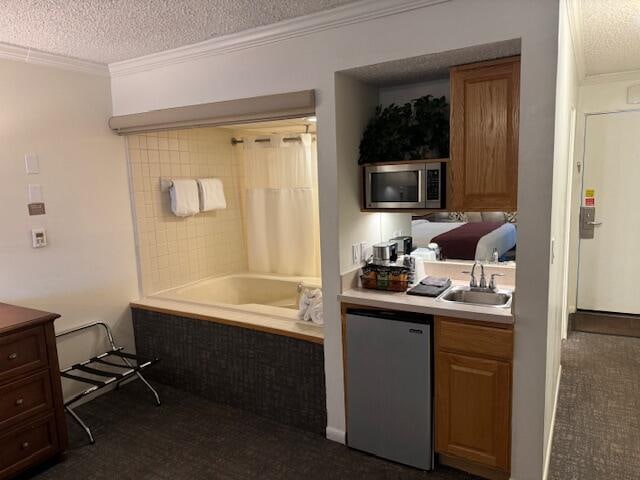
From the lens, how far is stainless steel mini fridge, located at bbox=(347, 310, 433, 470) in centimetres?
223

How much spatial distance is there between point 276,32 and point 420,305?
5.45ft

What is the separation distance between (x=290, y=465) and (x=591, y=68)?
3798 mm

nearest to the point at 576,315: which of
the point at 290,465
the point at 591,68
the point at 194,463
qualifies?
the point at 591,68

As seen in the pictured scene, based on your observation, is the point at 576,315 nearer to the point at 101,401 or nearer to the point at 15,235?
the point at 101,401

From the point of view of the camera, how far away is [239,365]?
2.88m

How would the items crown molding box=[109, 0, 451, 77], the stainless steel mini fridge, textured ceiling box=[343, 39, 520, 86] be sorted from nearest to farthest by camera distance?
textured ceiling box=[343, 39, 520, 86]
crown molding box=[109, 0, 451, 77]
the stainless steel mini fridge

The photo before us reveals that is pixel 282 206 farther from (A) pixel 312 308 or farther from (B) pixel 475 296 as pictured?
(B) pixel 475 296

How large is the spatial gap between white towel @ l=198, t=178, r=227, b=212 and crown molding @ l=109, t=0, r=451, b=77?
3.54ft

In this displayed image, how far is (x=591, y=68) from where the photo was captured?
144 inches

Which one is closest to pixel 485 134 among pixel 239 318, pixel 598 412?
pixel 239 318

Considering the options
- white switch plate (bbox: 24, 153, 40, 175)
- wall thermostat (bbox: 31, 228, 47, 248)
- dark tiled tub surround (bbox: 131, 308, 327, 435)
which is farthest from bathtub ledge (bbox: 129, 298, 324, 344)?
white switch plate (bbox: 24, 153, 40, 175)

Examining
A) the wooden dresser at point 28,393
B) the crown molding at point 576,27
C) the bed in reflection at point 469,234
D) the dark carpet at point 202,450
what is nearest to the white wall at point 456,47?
the dark carpet at point 202,450

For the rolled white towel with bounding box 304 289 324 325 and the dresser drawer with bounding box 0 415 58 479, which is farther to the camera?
the rolled white towel with bounding box 304 289 324 325

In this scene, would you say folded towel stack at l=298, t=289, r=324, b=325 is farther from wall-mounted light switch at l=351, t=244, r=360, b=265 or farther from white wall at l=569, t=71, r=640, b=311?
white wall at l=569, t=71, r=640, b=311
